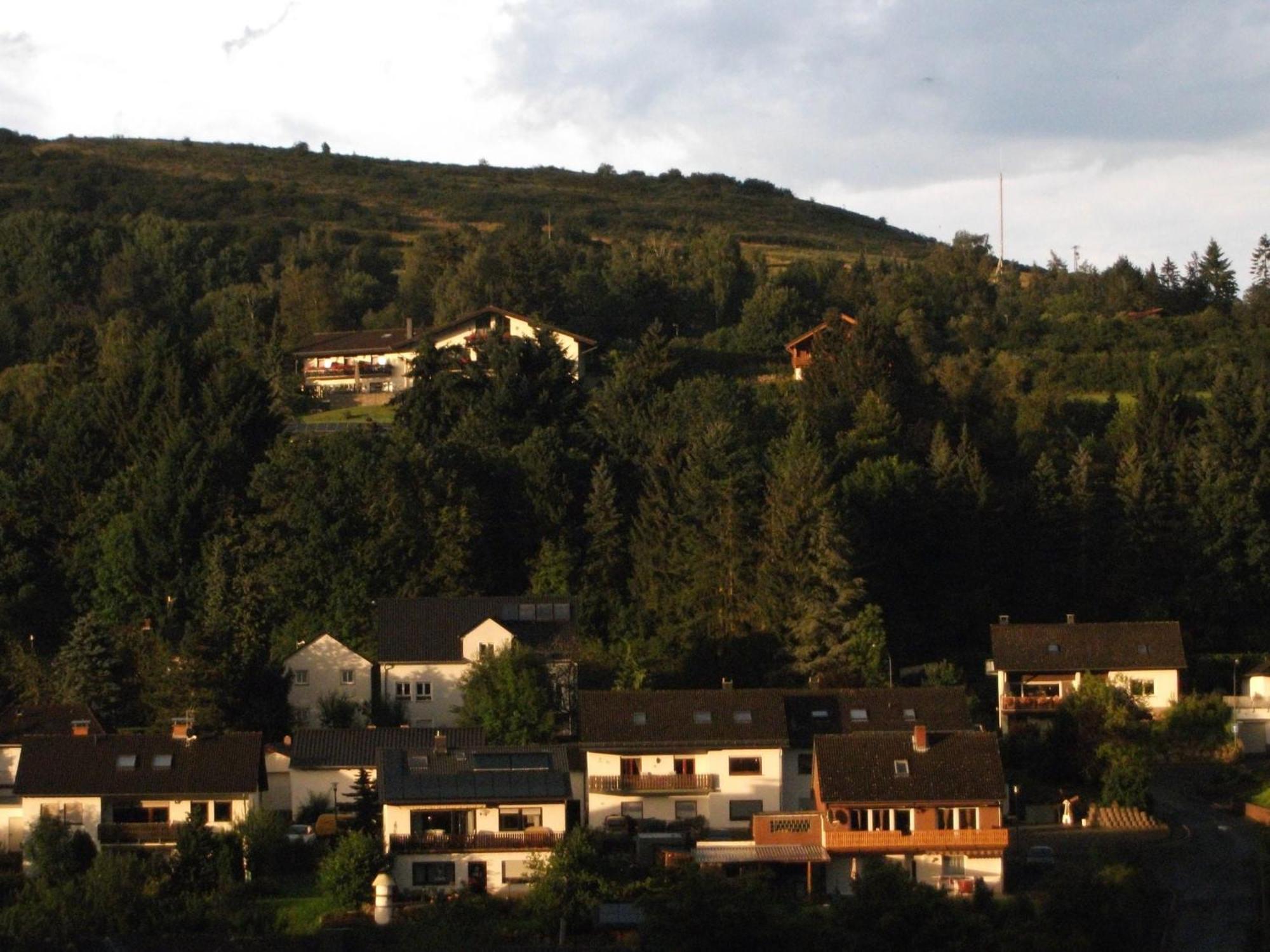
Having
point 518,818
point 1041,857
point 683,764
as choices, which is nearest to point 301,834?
point 518,818

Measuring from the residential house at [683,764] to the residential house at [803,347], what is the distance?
2653 centimetres

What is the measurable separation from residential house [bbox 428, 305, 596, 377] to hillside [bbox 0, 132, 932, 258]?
41.5 metres

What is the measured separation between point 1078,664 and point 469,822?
622 inches

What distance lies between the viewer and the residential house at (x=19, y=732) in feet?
120

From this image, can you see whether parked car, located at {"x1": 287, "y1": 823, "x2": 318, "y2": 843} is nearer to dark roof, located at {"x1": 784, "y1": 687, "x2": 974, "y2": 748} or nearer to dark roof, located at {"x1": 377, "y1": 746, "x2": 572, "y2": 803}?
dark roof, located at {"x1": 377, "y1": 746, "x2": 572, "y2": 803}

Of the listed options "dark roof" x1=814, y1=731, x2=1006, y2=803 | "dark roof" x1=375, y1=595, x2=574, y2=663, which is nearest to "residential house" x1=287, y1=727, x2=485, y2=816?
"dark roof" x1=375, y1=595, x2=574, y2=663

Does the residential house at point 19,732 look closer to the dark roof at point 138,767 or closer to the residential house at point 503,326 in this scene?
the dark roof at point 138,767

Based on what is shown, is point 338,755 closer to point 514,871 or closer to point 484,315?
point 514,871

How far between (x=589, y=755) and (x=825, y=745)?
4486mm

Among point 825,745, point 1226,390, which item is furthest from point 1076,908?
point 1226,390

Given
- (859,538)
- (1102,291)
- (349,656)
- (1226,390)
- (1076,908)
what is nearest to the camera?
(1076,908)

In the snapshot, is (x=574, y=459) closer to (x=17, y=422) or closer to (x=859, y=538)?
(x=859, y=538)

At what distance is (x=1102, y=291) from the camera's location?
7969cm

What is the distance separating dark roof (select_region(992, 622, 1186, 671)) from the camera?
44.3 metres
